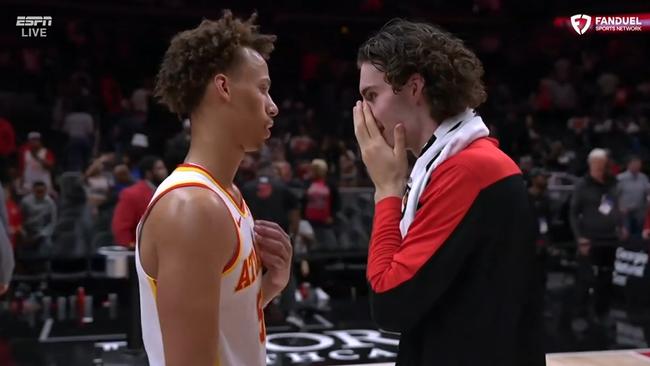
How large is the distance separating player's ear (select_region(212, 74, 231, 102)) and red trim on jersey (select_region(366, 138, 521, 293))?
1.46 feet

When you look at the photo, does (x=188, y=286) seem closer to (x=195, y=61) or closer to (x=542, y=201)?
(x=195, y=61)

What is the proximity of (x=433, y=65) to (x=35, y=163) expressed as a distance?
27.3 feet

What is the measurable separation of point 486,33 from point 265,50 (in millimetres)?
14082

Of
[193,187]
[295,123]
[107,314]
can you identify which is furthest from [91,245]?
[193,187]

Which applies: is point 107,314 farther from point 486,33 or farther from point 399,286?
point 486,33

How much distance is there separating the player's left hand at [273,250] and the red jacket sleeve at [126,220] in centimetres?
505

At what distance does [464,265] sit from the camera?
5.41 feet

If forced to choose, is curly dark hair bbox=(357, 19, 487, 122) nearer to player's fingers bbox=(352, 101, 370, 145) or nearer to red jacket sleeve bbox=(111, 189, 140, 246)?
player's fingers bbox=(352, 101, 370, 145)

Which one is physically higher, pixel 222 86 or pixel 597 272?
pixel 222 86

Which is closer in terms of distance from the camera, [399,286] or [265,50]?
[399,286]

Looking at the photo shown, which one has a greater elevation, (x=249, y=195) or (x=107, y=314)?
(x=249, y=195)

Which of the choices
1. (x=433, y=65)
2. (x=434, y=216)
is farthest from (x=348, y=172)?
(x=434, y=216)

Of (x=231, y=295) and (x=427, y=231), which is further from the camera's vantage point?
(x=231, y=295)

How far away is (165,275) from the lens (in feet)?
5.37
